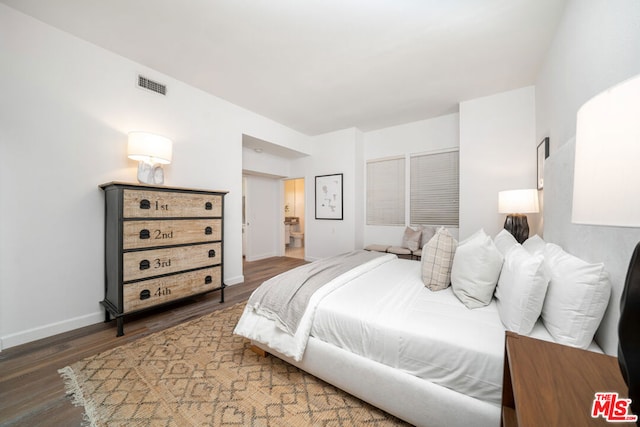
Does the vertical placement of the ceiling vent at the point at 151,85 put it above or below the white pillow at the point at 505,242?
→ above

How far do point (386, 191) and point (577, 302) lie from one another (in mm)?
3819

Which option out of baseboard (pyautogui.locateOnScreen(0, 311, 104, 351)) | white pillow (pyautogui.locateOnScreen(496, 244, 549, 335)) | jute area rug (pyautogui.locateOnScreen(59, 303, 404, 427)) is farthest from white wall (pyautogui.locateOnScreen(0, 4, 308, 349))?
white pillow (pyautogui.locateOnScreen(496, 244, 549, 335))

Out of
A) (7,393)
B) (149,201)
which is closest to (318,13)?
(149,201)

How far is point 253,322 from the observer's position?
1.74m

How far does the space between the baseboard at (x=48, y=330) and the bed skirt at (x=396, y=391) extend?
91.2 inches

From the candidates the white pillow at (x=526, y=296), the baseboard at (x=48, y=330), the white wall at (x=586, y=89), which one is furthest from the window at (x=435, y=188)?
the baseboard at (x=48, y=330)

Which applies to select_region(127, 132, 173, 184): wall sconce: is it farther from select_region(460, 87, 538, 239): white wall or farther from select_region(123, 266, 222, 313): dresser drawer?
select_region(460, 87, 538, 239): white wall

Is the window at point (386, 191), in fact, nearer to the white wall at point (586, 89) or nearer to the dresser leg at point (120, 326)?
the white wall at point (586, 89)

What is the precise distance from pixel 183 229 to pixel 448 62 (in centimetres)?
348

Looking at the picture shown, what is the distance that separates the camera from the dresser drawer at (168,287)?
2199mm

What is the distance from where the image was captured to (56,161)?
84.9 inches

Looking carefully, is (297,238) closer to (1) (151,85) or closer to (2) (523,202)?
(1) (151,85)

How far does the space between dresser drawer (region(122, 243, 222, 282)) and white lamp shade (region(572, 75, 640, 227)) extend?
9.54 ft

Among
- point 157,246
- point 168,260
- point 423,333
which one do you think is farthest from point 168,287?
point 423,333
